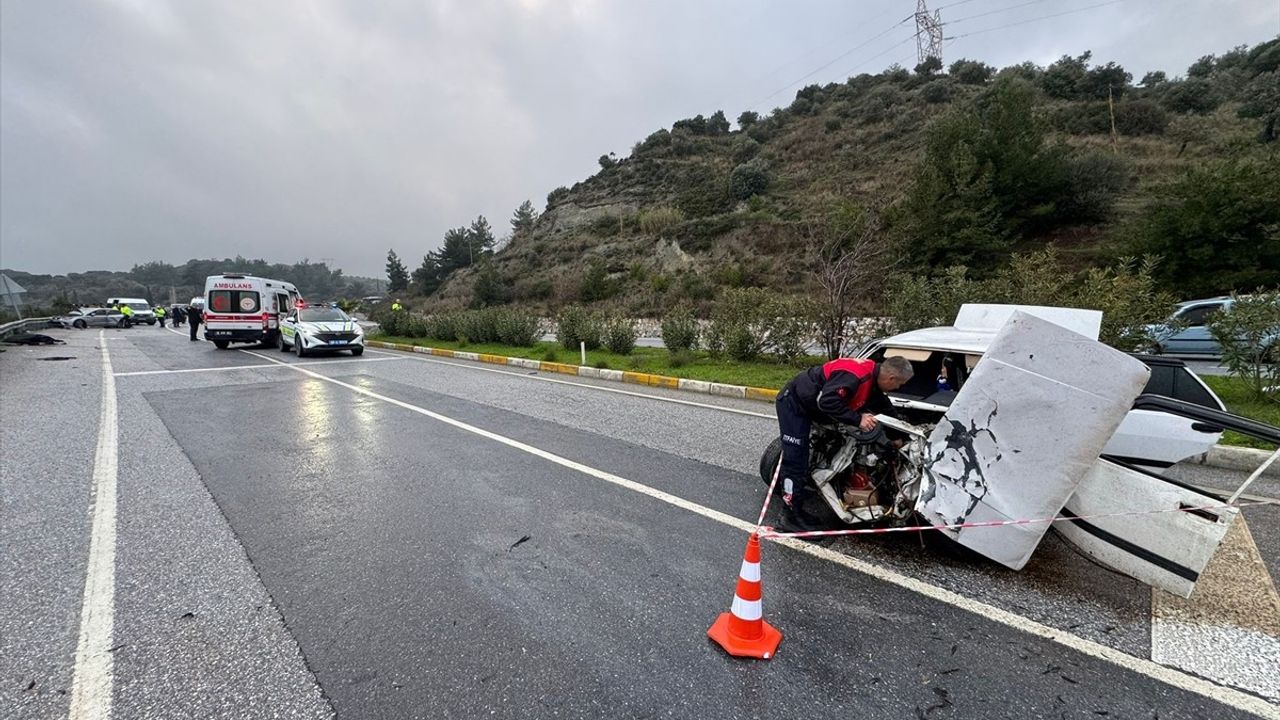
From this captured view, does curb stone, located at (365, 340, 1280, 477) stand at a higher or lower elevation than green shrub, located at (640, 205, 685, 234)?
lower

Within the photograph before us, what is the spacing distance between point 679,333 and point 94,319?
4316 cm

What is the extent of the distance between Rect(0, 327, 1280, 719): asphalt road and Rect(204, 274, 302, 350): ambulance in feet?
46.6

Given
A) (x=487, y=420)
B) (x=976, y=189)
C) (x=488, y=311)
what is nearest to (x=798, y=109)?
(x=976, y=189)

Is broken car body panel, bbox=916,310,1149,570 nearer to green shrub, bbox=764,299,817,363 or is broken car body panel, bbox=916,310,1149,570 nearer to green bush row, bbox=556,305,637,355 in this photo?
green shrub, bbox=764,299,817,363

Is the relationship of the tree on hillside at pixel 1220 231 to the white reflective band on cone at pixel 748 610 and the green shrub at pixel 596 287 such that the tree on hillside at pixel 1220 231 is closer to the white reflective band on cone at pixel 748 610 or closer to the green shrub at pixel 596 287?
the white reflective band on cone at pixel 748 610

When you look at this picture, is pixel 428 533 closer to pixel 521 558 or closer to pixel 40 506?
pixel 521 558

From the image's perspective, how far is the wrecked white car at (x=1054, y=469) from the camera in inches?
98.5

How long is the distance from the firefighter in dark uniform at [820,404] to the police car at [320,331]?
1539 centimetres

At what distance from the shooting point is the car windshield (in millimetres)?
15727

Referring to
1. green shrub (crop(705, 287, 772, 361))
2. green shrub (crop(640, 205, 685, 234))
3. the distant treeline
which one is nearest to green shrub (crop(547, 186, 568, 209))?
green shrub (crop(640, 205, 685, 234))

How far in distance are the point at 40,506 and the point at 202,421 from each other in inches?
122

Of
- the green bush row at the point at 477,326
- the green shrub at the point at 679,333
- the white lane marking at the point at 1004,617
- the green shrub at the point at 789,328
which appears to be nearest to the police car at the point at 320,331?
the green bush row at the point at 477,326

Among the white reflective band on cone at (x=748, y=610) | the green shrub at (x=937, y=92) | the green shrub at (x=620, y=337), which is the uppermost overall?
the green shrub at (x=937, y=92)

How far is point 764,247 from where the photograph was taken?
111 ft
